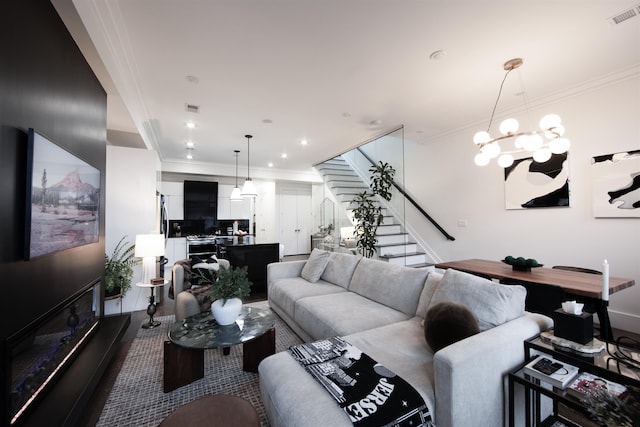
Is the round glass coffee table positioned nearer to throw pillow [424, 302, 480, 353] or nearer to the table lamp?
throw pillow [424, 302, 480, 353]

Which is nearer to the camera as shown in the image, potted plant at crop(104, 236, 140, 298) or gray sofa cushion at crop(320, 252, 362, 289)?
gray sofa cushion at crop(320, 252, 362, 289)

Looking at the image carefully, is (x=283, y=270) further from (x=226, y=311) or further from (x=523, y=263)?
(x=523, y=263)

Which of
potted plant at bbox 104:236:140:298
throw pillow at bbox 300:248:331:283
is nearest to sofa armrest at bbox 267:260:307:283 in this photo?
throw pillow at bbox 300:248:331:283

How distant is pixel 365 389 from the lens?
132 cm

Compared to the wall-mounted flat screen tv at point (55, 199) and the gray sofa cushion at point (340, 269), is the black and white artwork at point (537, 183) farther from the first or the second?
the wall-mounted flat screen tv at point (55, 199)

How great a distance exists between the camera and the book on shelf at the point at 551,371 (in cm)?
131

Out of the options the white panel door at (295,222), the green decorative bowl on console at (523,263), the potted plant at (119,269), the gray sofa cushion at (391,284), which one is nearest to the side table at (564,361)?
the gray sofa cushion at (391,284)

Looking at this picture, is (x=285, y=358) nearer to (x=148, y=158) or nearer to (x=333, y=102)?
(x=333, y=102)

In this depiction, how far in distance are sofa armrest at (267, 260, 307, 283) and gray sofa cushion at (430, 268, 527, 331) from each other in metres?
2.23

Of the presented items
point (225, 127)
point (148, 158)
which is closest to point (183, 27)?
point (225, 127)

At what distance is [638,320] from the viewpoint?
9.55ft

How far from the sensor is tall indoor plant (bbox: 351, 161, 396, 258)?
198 inches

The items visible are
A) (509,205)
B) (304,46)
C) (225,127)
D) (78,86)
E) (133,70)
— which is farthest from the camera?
(225,127)

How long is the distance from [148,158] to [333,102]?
2992 millimetres
